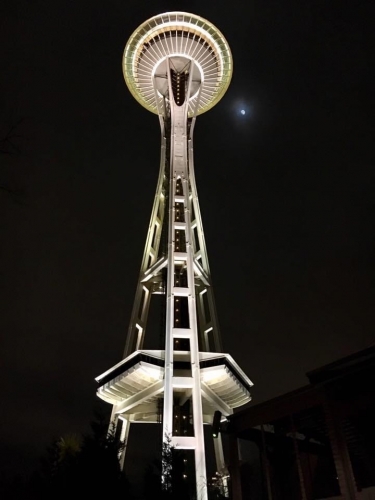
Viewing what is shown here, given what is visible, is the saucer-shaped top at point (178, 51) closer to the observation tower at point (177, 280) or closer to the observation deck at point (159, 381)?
the observation tower at point (177, 280)

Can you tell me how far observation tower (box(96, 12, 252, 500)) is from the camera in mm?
33188

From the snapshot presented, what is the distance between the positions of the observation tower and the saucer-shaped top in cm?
11

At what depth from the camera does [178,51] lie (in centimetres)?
5266

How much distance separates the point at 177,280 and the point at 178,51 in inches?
1132

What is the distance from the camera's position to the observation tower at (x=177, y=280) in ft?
109

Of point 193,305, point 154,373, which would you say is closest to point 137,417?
point 154,373

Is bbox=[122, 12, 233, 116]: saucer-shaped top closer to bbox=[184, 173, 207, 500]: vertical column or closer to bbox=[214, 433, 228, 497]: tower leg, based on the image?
bbox=[184, 173, 207, 500]: vertical column

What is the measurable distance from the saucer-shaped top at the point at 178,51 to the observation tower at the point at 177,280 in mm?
114

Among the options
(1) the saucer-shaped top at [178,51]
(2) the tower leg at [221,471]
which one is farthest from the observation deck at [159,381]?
(1) the saucer-shaped top at [178,51]

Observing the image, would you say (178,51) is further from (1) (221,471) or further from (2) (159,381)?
(1) (221,471)

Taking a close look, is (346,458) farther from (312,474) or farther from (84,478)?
(312,474)

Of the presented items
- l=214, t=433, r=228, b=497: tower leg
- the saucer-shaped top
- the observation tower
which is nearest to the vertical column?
the observation tower

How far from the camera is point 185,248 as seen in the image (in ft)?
139

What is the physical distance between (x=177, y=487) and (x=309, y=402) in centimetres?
591
